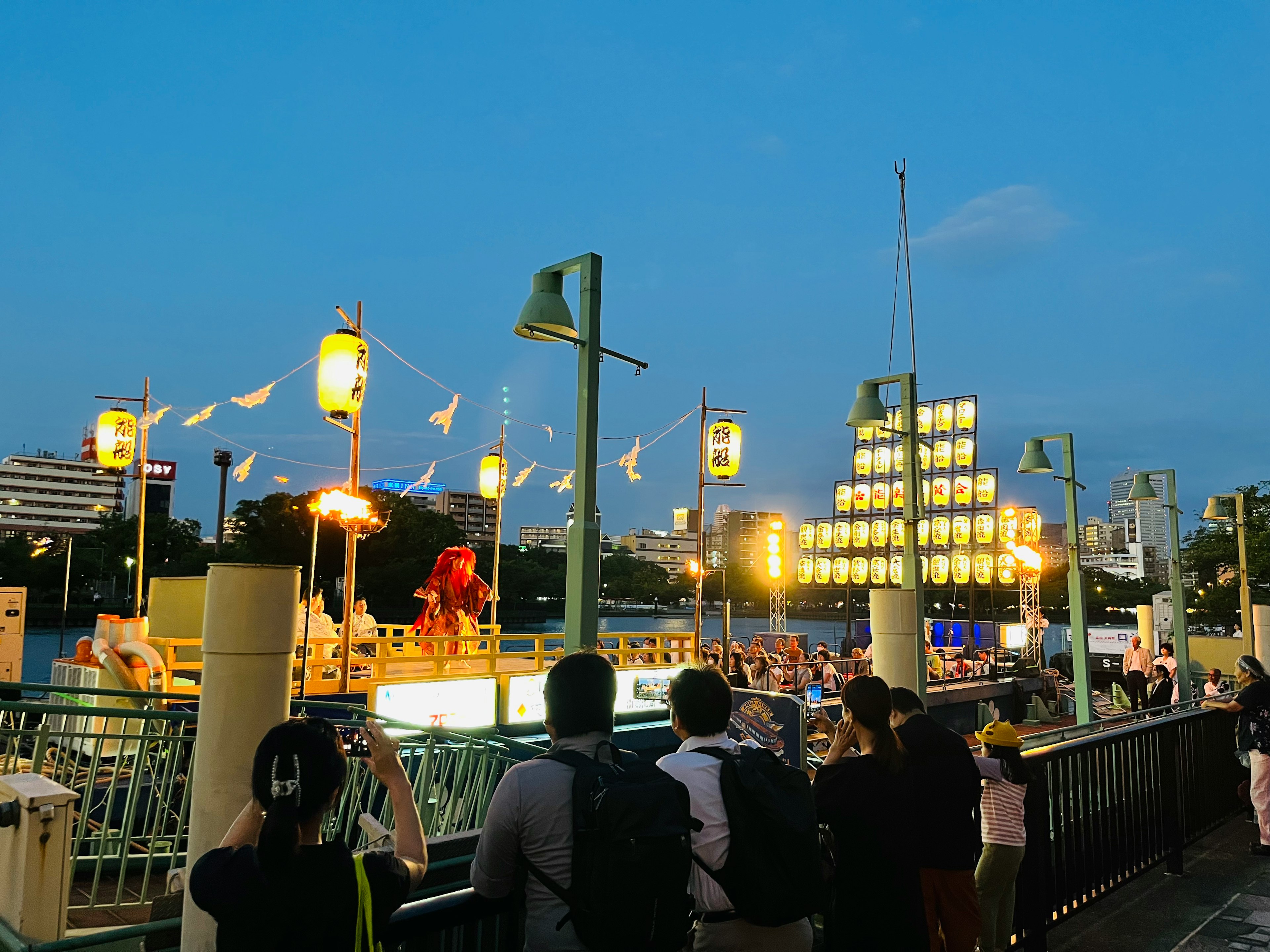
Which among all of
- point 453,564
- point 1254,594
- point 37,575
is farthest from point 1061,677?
point 37,575

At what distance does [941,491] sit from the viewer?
42969 millimetres

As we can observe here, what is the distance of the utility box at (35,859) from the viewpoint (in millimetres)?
3871

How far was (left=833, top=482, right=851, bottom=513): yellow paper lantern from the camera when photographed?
45.6 metres

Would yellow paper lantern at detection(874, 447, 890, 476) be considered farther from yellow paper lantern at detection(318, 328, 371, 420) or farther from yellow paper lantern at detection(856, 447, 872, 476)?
yellow paper lantern at detection(318, 328, 371, 420)

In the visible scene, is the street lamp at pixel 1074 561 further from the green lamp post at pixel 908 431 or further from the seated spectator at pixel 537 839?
the seated spectator at pixel 537 839

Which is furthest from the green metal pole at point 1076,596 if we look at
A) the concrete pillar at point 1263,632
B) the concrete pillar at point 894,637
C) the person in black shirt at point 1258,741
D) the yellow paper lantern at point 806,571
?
the yellow paper lantern at point 806,571

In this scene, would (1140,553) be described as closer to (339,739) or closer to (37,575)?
(37,575)

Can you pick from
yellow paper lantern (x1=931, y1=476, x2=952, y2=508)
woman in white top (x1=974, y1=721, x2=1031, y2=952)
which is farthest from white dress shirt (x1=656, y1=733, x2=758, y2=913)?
yellow paper lantern (x1=931, y1=476, x2=952, y2=508)

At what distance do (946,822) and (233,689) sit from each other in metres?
3.27

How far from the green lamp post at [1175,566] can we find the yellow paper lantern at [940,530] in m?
21.1

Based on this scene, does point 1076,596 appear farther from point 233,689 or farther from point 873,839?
point 233,689

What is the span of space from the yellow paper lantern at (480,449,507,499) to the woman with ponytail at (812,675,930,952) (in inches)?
990

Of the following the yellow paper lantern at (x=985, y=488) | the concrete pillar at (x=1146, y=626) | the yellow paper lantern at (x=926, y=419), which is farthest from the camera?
the yellow paper lantern at (x=926, y=419)

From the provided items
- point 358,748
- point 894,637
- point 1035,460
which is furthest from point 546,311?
point 1035,460
